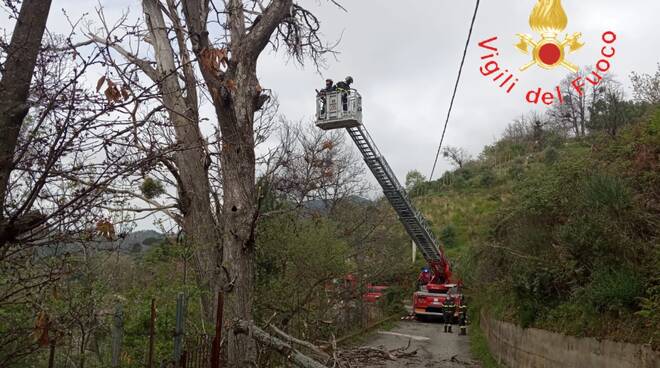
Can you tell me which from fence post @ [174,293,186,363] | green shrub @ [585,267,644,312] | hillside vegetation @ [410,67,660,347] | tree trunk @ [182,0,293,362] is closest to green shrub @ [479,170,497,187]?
hillside vegetation @ [410,67,660,347]

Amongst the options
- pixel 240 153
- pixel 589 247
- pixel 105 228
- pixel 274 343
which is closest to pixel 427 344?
pixel 589 247

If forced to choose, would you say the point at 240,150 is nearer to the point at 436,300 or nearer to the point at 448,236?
the point at 436,300

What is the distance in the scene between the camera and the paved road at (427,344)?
45.6 feet

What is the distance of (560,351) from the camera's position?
8.55 metres

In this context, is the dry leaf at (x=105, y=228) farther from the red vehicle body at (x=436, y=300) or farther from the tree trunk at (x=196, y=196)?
the red vehicle body at (x=436, y=300)

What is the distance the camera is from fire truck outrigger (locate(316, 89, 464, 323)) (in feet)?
58.4

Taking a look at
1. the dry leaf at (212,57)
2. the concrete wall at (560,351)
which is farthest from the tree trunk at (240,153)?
the concrete wall at (560,351)

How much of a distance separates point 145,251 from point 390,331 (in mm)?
12764

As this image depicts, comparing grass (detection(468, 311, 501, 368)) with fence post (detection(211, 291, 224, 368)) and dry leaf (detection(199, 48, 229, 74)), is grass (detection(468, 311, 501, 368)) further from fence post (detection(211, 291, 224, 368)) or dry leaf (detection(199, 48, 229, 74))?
dry leaf (detection(199, 48, 229, 74))

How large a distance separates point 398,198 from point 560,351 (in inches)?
570

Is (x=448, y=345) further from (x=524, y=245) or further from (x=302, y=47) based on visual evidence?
(x=302, y=47)

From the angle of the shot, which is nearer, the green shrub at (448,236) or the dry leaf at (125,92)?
the dry leaf at (125,92)

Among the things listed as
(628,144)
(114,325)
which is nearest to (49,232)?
(114,325)

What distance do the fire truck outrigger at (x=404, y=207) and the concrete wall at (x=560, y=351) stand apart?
8061 mm
